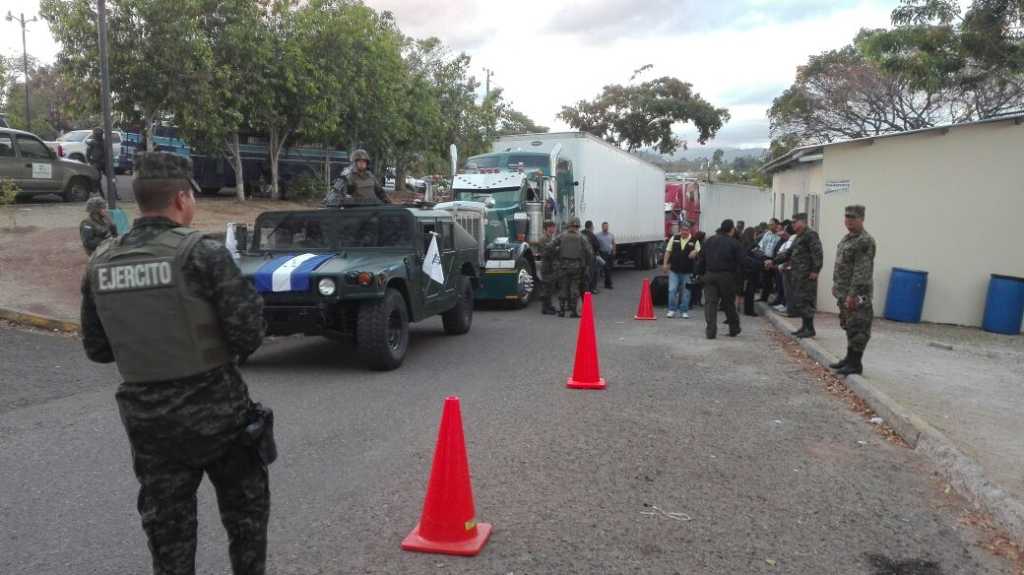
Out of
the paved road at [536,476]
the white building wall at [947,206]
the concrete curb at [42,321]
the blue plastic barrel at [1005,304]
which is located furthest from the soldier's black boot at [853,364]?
the concrete curb at [42,321]

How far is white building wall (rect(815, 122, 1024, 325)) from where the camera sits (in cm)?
1233

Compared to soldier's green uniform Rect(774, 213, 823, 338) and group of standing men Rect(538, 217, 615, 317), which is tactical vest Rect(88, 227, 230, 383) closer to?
soldier's green uniform Rect(774, 213, 823, 338)

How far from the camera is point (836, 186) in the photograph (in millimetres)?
14555

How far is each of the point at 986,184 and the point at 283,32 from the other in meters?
17.8

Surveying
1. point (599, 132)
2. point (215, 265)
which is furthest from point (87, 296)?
point (599, 132)

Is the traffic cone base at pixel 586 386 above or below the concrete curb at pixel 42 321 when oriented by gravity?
below

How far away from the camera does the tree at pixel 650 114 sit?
46531 mm

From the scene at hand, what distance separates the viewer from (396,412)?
7.08m

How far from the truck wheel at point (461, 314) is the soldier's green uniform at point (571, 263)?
274 centimetres

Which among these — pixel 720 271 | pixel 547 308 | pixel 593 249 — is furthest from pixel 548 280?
pixel 720 271

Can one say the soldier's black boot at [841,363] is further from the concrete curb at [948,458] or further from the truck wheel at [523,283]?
the truck wheel at [523,283]

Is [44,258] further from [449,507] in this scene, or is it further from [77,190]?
[449,507]

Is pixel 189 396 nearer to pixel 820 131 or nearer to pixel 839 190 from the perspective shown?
pixel 839 190

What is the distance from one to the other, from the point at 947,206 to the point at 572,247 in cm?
612
